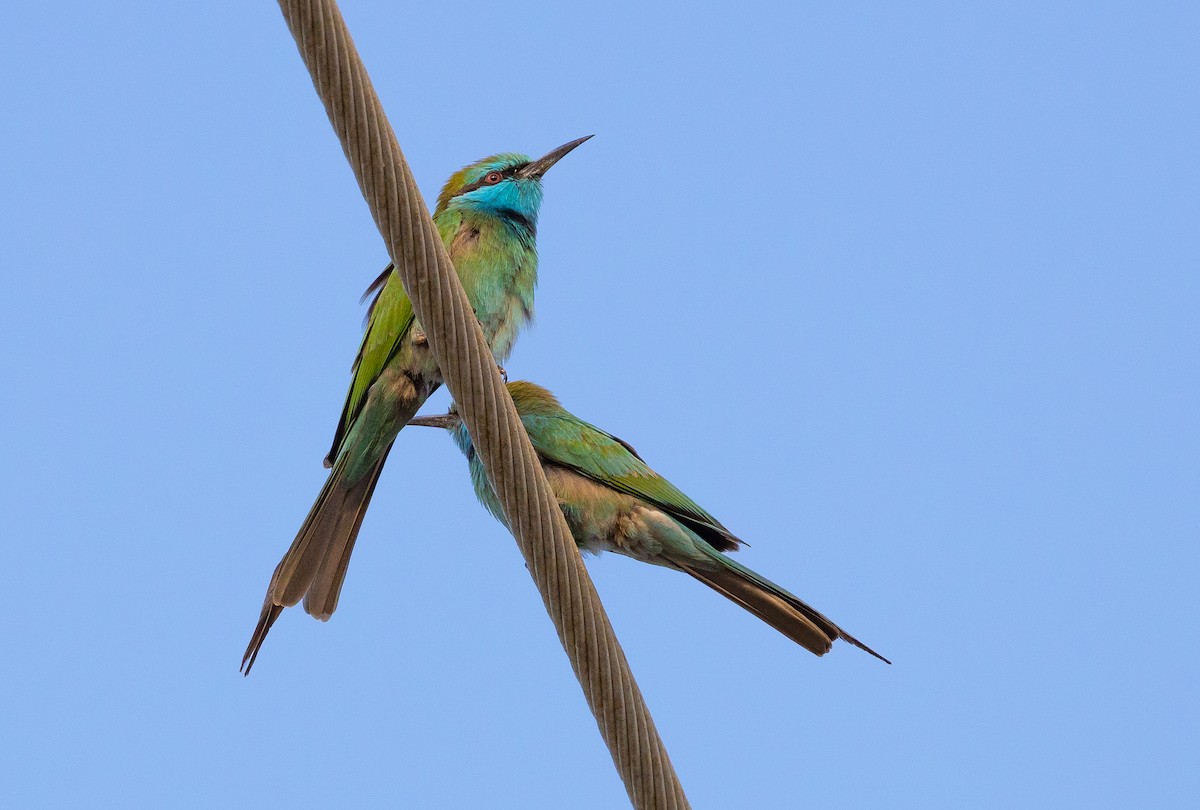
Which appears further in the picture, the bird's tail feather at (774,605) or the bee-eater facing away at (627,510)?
the bee-eater facing away at (627,510)

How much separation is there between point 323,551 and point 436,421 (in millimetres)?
646

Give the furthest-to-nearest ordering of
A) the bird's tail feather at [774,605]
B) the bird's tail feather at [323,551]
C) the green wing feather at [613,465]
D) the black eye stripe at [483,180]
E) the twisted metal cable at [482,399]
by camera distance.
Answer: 1. the black eye stripe at [483,180]
2. the green wing feather at [613,465]
3. the bird's tail feather at [323,551]
4. the bird's tail feather at [774,605]
5. the twisted metal cable at [482,399]

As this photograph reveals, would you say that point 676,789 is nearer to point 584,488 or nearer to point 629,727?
point 629,727

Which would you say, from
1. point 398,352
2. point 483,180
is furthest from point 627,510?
point 483,180

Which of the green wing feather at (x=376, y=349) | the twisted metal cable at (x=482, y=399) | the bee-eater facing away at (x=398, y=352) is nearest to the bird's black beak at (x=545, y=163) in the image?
the bee-eater facing away at (x=398, y=352)

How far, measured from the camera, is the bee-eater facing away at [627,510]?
3.43 meters

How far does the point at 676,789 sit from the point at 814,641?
3.12 feet

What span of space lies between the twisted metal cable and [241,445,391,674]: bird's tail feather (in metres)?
1.12

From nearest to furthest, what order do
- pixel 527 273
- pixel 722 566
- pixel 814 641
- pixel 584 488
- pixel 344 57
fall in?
pixel 344 57 < pixel 814 641 < pixel 722 566 < pixel 584 488 < pixel 527 273

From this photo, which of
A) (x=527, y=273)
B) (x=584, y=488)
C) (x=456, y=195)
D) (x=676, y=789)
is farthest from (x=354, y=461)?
(x=676, y=789)

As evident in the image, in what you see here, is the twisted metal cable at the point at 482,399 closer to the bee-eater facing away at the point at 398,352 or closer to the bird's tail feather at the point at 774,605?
the bird's tail feather at the point at 774,605

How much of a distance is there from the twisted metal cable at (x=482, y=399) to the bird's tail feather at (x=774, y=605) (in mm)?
882

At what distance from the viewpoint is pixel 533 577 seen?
2.47 m

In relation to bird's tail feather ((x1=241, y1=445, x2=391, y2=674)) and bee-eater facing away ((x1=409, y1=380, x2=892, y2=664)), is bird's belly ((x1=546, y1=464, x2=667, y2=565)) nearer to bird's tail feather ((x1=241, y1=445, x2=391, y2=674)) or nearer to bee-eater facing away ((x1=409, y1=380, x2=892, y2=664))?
bee-eater facing away ((x1=409, y1=380, x2=892, y2=664))
